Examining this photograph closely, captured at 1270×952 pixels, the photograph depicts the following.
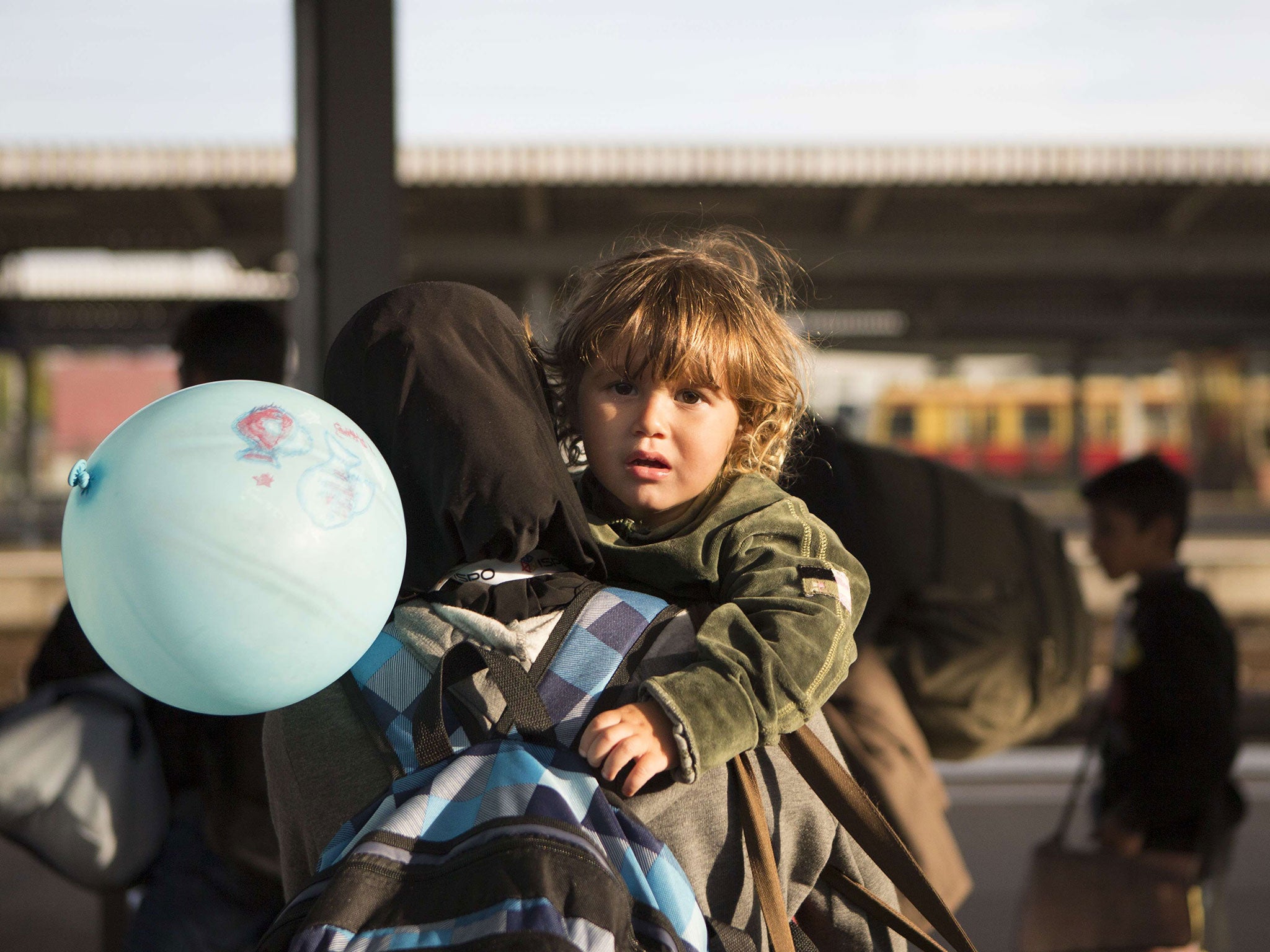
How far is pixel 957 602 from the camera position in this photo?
221cm

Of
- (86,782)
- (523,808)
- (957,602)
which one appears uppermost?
(523,808)

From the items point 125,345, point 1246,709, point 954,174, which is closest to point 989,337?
point 954,174

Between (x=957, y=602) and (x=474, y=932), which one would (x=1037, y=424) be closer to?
(x=957, y=602)

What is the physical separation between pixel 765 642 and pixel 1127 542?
8.07 feet

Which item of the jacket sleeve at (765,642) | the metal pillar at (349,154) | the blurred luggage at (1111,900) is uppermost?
the metal pillar at (349,154)

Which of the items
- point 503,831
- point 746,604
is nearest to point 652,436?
point 746,604

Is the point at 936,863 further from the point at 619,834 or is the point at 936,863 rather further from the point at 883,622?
the point at 619,834

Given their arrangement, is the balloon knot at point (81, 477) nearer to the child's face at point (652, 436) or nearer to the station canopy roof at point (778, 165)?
the child's face at point (652, 436)

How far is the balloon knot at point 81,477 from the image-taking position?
3.15ft

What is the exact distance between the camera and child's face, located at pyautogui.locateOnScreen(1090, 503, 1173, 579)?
321 cm

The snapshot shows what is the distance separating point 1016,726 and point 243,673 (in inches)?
65.3

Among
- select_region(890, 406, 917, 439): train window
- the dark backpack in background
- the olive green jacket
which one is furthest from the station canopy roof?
select_region(890, 406, 917, 439): train window

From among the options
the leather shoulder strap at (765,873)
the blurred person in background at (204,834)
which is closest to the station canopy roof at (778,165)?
the blurred person in background at (204,834)

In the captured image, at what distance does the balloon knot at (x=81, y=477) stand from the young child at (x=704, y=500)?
→ 469 millimetres
